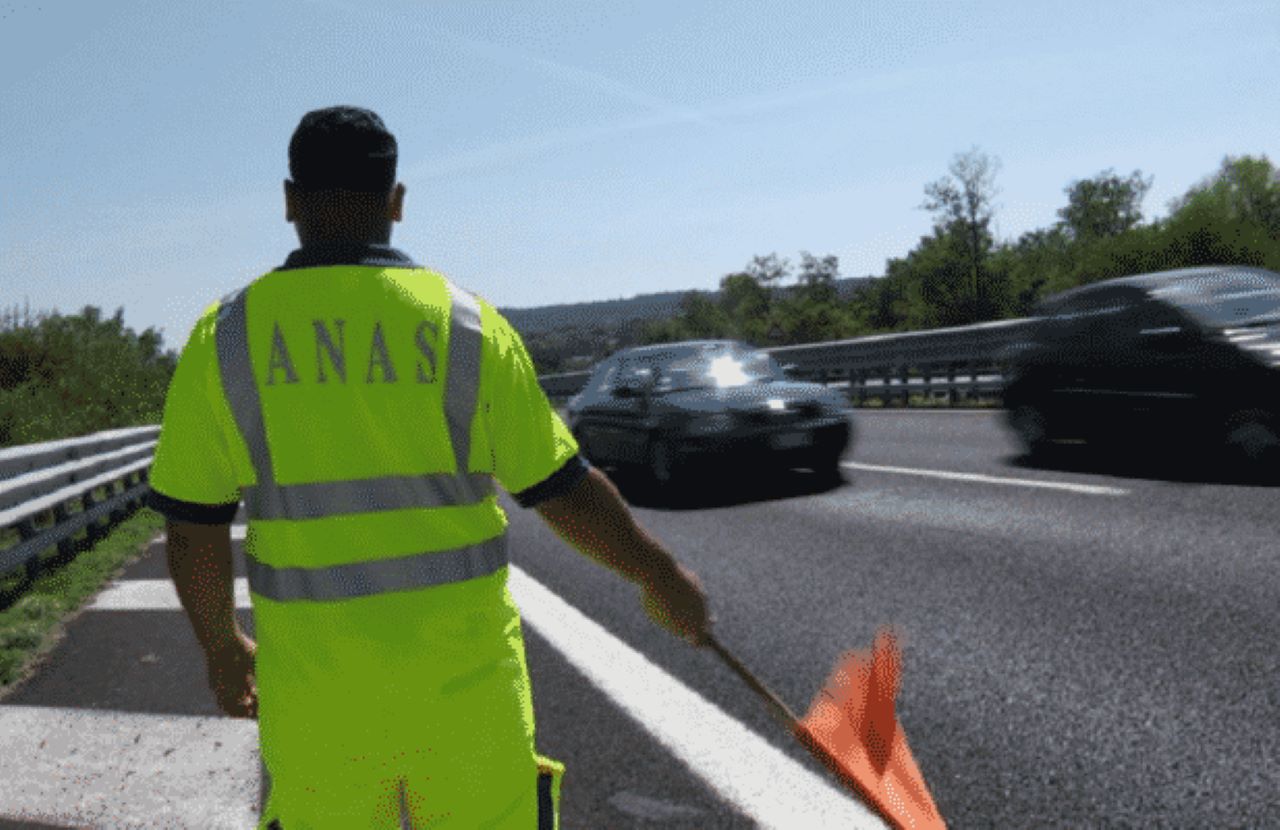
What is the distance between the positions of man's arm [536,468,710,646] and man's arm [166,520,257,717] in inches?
21.3

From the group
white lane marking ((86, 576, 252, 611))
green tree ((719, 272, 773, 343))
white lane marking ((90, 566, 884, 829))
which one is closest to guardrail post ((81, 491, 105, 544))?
white lane marking ((86, 576, 252, 611))

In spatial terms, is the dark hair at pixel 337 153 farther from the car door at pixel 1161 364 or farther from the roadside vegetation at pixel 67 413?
the car door at pixel 1161 364

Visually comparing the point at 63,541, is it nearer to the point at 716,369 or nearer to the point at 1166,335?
the point at 716,369

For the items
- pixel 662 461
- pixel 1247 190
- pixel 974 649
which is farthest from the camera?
pixel 1247 190

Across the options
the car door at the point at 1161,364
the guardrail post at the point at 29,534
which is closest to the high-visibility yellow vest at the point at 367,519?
the guardrail post at the point at 29,534

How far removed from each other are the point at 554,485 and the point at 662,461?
1005 cm

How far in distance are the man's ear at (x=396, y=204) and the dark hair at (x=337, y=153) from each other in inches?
1.4

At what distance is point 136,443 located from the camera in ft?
46.3

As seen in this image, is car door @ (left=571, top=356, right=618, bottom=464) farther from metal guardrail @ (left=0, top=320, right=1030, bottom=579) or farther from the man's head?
the man's head

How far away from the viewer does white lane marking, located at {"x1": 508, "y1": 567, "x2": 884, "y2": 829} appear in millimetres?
3537

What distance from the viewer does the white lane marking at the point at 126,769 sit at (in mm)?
3863

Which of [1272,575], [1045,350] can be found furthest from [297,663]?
[1045,350]

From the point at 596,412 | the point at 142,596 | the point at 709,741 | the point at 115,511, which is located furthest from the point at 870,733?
the point at 115,511

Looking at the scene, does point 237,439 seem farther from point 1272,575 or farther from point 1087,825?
point 1272,575
